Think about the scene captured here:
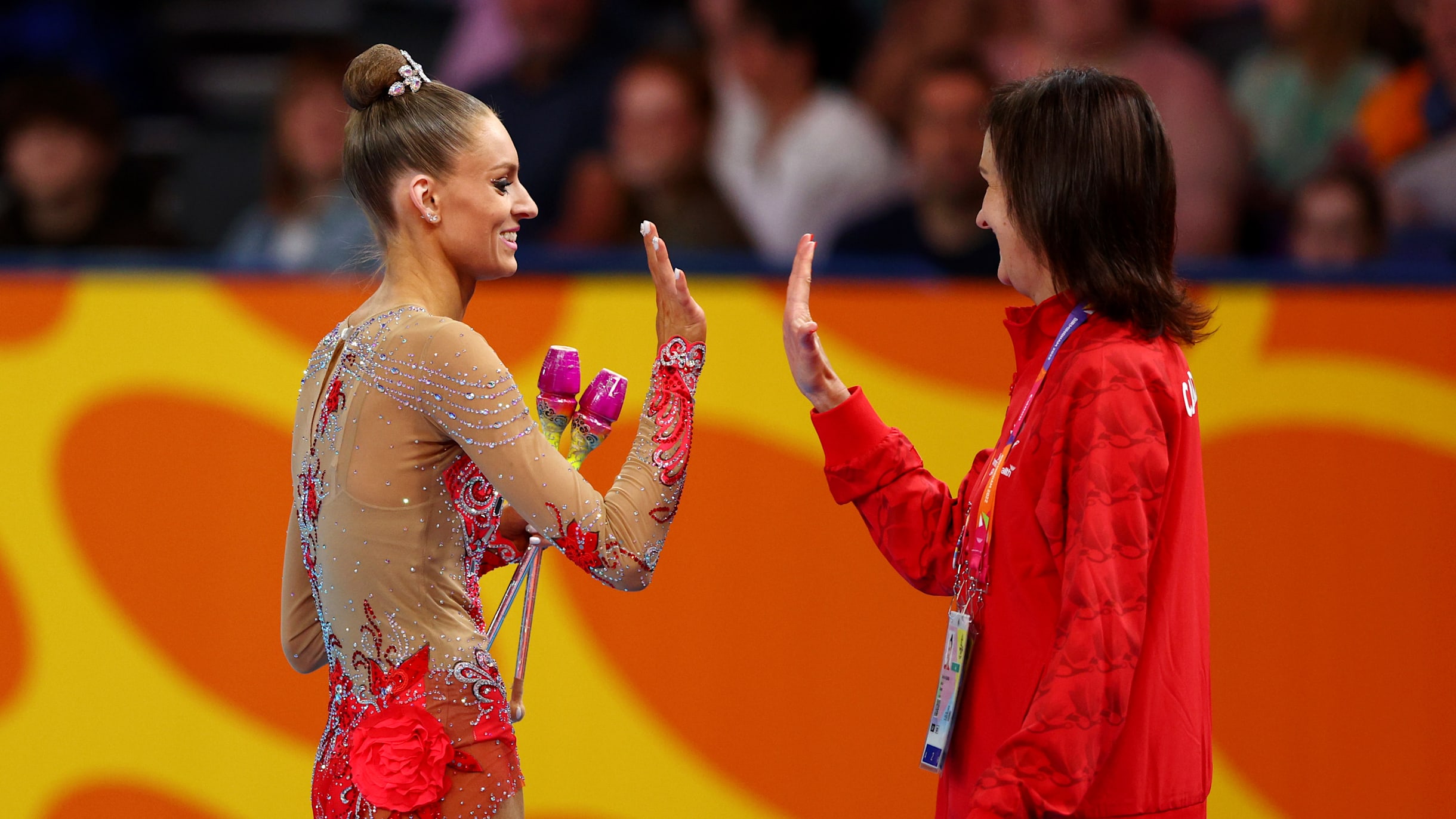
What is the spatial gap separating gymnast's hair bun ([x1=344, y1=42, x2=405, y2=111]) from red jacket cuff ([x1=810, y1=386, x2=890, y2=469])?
2.26 ft

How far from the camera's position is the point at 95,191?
429 cm

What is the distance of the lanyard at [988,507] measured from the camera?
1616mm

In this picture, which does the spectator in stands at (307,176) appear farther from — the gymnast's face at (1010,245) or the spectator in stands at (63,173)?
the gymnast's face at (1010,245)

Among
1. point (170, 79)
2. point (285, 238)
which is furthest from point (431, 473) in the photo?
point (170, 79)

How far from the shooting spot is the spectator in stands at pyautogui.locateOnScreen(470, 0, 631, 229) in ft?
14.4

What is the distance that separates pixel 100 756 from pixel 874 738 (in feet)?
5.30

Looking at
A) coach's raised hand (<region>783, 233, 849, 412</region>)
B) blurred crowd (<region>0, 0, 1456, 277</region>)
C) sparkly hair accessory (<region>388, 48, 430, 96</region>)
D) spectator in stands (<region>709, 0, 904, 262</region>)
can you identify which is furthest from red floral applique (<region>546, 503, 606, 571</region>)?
spectator in stands (<region>709, 0, 904, 262</region>)

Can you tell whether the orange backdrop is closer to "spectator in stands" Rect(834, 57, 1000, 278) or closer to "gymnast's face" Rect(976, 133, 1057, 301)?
"spectator in stands" Rect(834, 57, 1000, 278)

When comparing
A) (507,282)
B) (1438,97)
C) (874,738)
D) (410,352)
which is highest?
(1438,97)

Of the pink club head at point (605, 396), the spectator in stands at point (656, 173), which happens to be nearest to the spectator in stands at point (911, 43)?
the spectator in stands at point (656, 173)

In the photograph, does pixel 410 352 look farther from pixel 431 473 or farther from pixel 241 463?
pixel 241 463

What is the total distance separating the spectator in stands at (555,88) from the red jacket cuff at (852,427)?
2.57 metres

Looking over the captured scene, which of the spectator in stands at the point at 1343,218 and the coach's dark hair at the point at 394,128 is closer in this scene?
the coach's dark hair at the point at 394,128

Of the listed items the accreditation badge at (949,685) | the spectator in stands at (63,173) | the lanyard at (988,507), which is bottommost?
the accreditation badge at (949,685)
